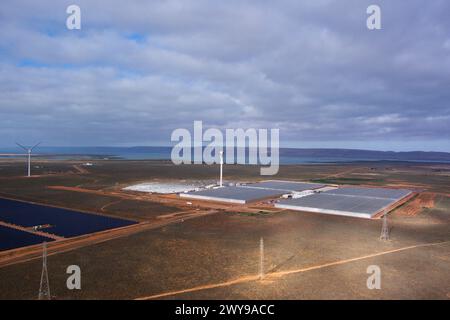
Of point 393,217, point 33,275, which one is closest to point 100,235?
point 33,275

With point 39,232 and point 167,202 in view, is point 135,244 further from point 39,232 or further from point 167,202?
point 167,202

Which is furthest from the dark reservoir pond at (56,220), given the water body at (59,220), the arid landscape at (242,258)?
the arid landscape at (242,258)

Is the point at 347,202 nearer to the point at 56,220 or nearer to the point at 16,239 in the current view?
the point at 56,220

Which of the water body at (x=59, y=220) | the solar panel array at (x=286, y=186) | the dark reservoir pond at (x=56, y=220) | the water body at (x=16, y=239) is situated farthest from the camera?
the solar panel array at (x=286, y=186)

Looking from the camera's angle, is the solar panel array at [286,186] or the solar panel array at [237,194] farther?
the solar panel array at [286,186]

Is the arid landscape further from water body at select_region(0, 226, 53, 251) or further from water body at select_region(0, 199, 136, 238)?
water body at select_region(0, 199, 136, 238)

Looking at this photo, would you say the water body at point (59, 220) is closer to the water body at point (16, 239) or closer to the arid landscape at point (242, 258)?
the water body at point (16, 239)

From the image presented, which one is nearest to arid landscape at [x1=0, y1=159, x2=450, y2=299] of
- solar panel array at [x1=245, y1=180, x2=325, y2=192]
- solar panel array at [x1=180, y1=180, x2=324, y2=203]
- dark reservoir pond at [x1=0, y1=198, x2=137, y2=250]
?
dark reservoir pond at [x1=0, y1=198, x2=137, y2=250]
